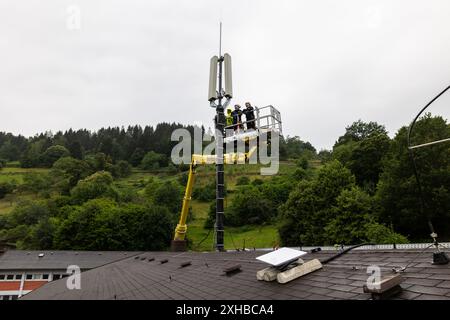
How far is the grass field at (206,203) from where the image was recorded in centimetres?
5684

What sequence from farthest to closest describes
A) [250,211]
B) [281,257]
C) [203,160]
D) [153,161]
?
1. [153,161]
2. [250,211]
3. [203,160]
4. [281,257]

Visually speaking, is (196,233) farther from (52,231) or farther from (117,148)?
(117,148)

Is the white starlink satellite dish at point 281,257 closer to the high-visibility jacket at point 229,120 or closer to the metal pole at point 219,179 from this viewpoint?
the metal pole at point 219,179

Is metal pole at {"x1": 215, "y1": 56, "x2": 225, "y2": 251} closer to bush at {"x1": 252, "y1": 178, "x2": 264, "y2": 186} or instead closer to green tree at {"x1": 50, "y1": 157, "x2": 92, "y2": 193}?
bush at {"x1": 252, "y1": 178, "x2": 264, "y2": 186}

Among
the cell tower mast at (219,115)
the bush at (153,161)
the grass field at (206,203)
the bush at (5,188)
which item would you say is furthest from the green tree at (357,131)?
the bush at (5,188)

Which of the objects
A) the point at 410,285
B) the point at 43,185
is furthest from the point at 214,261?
the point at 43,185

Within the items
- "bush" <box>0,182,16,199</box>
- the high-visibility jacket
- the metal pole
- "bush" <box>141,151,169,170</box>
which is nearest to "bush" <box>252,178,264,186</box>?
"bush" <box>141,151,169,170</box>

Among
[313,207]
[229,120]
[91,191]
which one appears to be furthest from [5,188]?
[229,120]

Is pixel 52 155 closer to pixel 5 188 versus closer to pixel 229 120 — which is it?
pixel 5 188

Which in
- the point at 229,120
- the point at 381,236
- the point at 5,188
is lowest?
the point at 381,236

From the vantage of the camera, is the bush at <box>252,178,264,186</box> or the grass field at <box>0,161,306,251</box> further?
the bush at <box>252,178,264,186</box>

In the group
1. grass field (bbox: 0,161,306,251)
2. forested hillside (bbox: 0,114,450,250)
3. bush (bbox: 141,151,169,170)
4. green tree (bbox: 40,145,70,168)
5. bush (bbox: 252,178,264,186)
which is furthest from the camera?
green tree (bbox: 40,145,70,168)

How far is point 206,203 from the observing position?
87.1 meters

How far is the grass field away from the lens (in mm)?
56844
